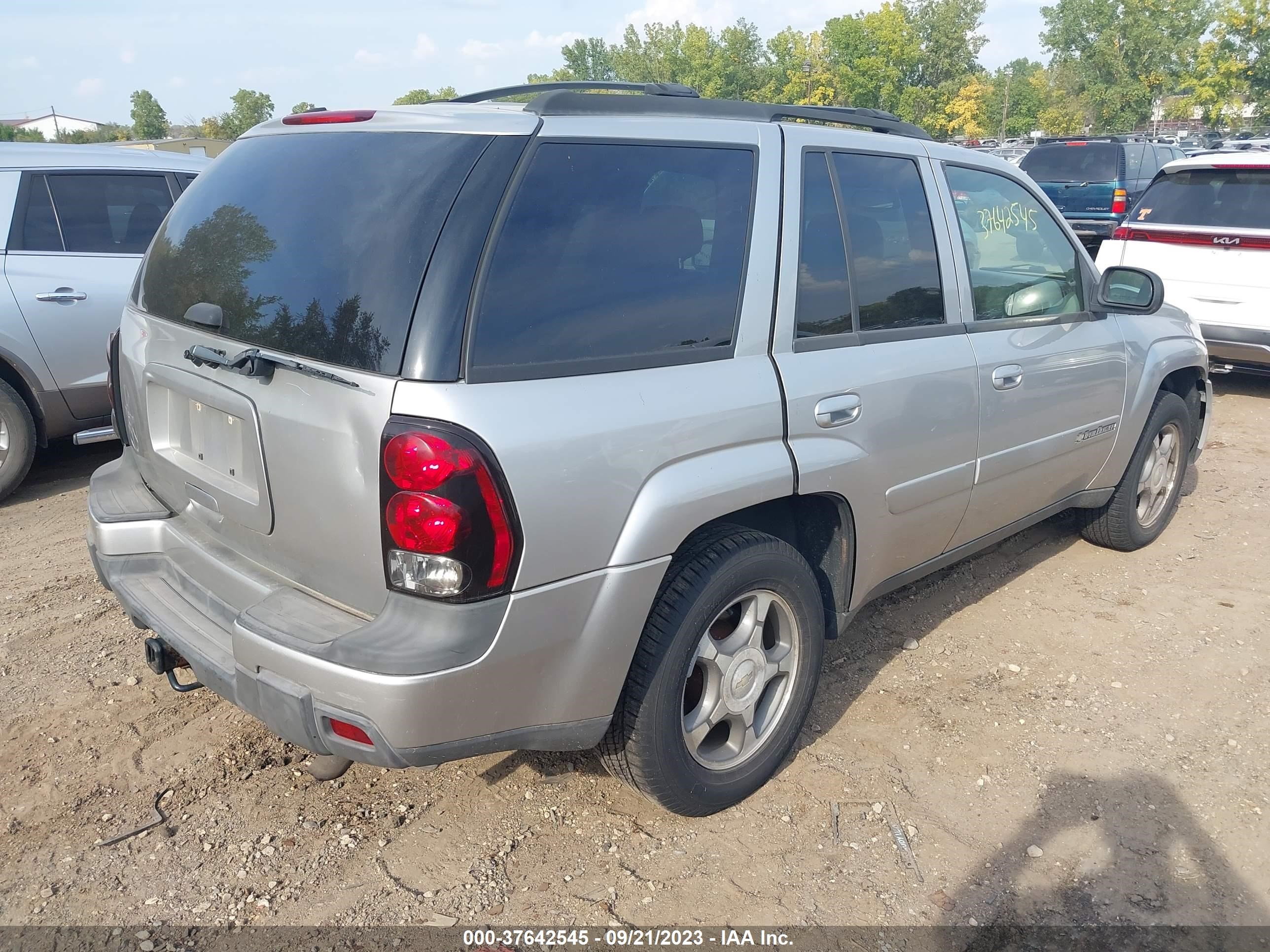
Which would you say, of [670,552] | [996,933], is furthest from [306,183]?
[996,933]

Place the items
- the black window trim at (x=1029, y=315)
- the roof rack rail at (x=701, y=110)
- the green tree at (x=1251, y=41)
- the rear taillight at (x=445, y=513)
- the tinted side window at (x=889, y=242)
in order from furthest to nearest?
the green tree at (x=1251, y=41), the black window trim at (x=1029, y=315), the tinted side window at (x=889, y=242), the roof rack rail at (x=701, y=110), the rear taillight at (x=445, y=513)

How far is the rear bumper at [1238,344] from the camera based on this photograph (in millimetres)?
7074

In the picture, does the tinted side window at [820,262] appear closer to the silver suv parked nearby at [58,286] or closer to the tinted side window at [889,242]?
the tinted side window at [889,242]

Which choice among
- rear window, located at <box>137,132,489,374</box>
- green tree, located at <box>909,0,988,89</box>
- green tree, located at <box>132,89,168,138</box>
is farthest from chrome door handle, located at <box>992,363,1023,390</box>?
green tree, located at <box>132,89,168,138</box>

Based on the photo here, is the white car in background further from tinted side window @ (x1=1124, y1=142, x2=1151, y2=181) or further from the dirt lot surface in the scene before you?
tinted side window @ (x1=1124, y1=142, x2=1151, y2=181)

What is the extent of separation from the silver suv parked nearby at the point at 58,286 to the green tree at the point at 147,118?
270ft

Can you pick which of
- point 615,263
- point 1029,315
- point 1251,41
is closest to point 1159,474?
point 1029,315

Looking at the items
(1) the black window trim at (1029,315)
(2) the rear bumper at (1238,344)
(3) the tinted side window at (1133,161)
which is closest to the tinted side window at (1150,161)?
(3) the tinted side window at (1133,161)

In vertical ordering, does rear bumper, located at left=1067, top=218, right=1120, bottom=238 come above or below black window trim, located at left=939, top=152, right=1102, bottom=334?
below

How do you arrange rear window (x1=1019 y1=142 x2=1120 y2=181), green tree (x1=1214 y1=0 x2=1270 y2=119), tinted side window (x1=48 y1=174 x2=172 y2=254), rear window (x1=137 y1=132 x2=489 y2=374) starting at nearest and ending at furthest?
1. rear window (x1=137 y1=132 x2=489 y2=374)
2. tinted side window (x1=48 y1=174 x2=172 y2=254)
3. rear window (x1=1019 y1=142 x2=1120 y2=181)
4. green tree (x1=1214 y1=0 x2=1270 y2=119)

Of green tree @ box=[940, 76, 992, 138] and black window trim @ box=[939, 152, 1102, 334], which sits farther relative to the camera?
green tree @ box=[940, 76, 992, 138]

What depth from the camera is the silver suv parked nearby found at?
522cm

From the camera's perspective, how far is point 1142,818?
9.53ft

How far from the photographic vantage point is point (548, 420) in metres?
2.17
